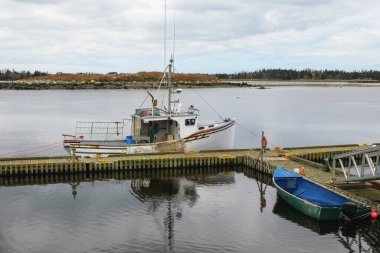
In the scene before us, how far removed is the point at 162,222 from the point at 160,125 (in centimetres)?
1535

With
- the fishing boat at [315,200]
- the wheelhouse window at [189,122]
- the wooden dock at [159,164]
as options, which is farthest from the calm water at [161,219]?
the wheelhouse window at [189,122]

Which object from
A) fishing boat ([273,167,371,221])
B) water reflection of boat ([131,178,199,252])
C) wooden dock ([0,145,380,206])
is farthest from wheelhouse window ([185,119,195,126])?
fishing boat ([273,167,371,221])

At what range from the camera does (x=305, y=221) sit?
23.1m

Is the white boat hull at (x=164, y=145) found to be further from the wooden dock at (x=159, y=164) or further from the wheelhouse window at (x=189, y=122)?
the wheelhouse window at (x=189, y=122)

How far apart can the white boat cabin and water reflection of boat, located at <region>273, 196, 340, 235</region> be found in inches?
478

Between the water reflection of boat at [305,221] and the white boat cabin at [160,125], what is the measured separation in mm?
12147

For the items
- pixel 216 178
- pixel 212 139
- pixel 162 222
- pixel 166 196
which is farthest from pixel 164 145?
pixel 162 222

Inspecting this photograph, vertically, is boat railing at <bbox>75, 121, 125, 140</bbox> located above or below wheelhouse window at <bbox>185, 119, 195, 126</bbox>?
below

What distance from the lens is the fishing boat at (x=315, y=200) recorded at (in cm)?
2188

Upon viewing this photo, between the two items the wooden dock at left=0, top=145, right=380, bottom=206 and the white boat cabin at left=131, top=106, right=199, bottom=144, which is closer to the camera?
the wooden dock at left=0, top=145, right=380, bottom=206

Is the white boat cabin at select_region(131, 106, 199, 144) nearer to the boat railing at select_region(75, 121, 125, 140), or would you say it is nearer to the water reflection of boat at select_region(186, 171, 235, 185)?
the water reflection of boat at select_region(186, 171, 235, 185)

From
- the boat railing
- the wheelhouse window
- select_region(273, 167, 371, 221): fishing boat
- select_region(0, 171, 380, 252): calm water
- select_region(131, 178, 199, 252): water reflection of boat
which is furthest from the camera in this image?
the boat railing

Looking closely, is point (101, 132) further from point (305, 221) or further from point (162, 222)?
point (305, 221)

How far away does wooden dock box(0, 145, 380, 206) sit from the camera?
31625mm
